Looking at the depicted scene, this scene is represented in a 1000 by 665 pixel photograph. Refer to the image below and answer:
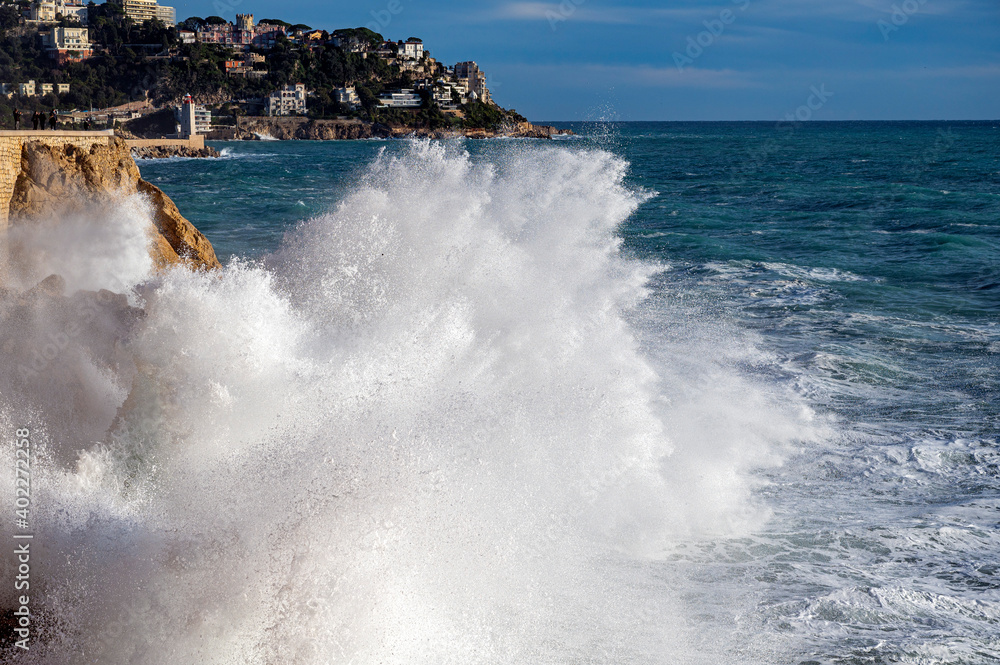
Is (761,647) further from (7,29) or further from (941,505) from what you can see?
(7,29)

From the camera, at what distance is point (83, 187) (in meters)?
13.5

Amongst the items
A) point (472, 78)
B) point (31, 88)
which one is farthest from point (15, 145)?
point (472, 78)

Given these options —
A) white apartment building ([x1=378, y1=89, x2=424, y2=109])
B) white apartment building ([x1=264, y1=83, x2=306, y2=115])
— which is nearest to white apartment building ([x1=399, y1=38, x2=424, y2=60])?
white apartment building ([x1=378, y1=89, x2=424, y2=109])

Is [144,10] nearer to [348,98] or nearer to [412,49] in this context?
[412,49]

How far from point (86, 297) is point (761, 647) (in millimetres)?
8270

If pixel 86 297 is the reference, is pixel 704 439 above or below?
below

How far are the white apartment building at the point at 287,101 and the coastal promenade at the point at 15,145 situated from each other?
390ft

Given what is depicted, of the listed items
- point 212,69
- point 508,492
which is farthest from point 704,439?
point 212,69

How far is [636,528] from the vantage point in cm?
730

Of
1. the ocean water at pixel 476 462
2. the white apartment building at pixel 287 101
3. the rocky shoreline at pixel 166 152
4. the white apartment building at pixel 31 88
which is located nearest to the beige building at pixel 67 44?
the white apartment building at pixel 31 88

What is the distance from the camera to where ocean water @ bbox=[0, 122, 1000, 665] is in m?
5.39

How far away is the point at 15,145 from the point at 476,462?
1022 cm

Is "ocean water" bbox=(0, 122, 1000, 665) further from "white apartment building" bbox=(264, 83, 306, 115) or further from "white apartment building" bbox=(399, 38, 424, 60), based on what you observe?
"white apartment building" bbox=(399, 38, 424, 60)

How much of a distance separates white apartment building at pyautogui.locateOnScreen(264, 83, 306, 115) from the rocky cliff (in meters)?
119
